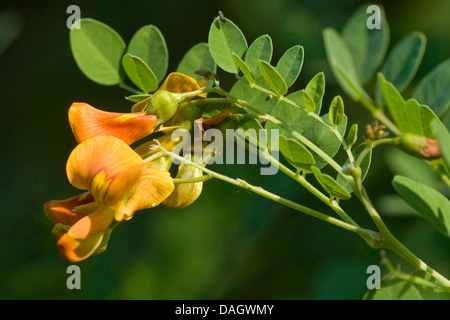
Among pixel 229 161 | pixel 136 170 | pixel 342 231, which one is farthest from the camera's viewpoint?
pixel 342 231

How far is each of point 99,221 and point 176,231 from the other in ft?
2.93

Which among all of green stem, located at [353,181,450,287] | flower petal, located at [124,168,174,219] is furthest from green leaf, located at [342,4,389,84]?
flower petal, located at [124,168,174,219]

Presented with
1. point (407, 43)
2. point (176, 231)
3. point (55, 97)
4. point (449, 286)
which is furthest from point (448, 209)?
point (55, 97)

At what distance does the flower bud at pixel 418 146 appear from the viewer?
1.94 feet

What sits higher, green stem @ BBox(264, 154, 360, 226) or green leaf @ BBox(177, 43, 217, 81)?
green leaf @ BBox(177, 43, 217, 81)

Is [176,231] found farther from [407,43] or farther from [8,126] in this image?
[407,43]

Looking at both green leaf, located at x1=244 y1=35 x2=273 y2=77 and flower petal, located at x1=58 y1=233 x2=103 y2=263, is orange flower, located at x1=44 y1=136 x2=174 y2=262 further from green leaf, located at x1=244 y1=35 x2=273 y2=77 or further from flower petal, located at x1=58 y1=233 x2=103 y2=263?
green leaf, located at x1=244 y1=35 x2=273 y2=77

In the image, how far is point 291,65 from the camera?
0.74m

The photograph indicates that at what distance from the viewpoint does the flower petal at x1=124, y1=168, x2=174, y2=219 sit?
0.66 meters

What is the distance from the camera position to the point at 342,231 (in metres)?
1.48

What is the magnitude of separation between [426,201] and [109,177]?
1.08ft

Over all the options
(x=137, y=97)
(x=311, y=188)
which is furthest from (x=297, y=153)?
(x=137, y=97)

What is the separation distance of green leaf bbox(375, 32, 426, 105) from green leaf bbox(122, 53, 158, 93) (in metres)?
0.32

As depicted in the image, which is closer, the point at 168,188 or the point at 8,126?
the point at 168,188
